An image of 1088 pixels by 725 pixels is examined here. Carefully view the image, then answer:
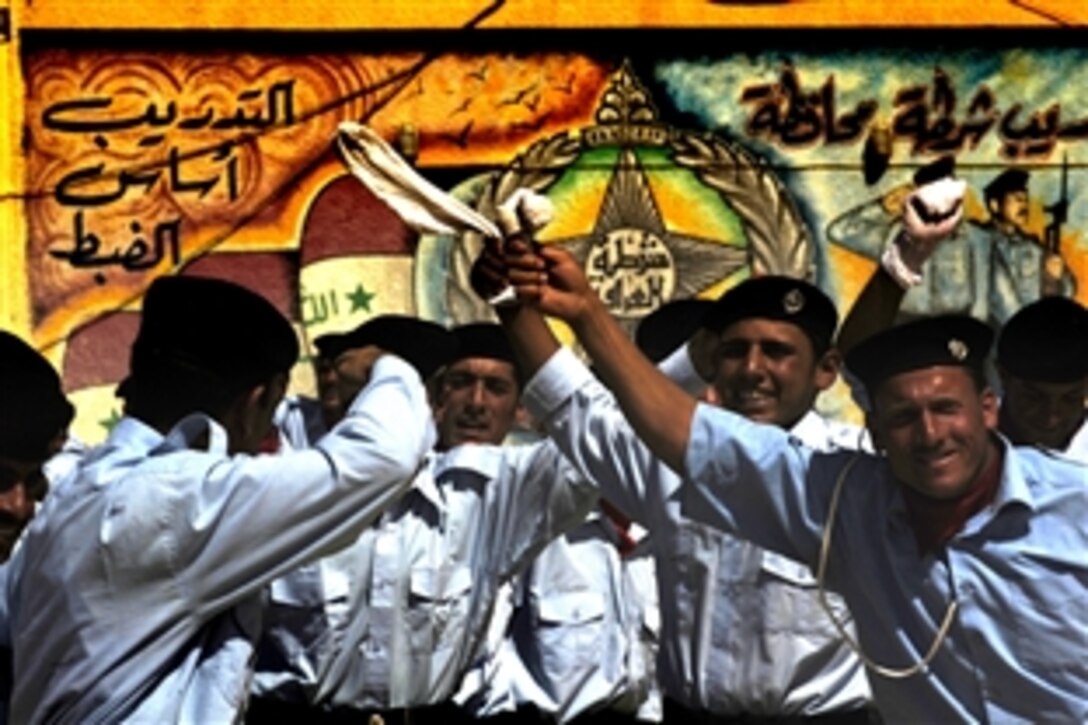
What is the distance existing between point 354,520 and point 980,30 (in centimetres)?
358

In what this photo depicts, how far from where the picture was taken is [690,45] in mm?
10828

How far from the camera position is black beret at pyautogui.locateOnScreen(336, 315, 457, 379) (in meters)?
10.3

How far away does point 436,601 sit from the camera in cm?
1005

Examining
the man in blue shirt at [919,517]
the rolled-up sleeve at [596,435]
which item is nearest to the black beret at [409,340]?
the rolled-up sleeve at [596,435]

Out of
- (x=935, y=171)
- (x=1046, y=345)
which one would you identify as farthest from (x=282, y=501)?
(x=935, y=171)

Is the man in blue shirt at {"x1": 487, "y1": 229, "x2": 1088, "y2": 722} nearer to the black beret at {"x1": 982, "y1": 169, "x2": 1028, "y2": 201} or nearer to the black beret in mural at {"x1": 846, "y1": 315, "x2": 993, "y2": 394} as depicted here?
the black beret in mural at {"x1": 846, "y1": 315, "x2": 993, "y2": 394}

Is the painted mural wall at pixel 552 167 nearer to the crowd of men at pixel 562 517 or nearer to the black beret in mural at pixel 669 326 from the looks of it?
the black beret in mural at pixel 669 326

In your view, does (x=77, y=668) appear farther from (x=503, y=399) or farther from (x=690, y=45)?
(x=690, y=45)

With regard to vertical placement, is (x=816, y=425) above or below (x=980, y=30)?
below

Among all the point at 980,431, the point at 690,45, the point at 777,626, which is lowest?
the point at 777,626

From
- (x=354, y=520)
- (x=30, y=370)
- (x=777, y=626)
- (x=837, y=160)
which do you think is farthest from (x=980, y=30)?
(x=354, y=520)

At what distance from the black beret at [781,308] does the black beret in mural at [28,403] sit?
5.70ft

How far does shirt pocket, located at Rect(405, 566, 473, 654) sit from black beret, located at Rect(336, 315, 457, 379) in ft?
1.76

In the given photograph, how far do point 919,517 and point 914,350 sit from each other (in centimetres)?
44
